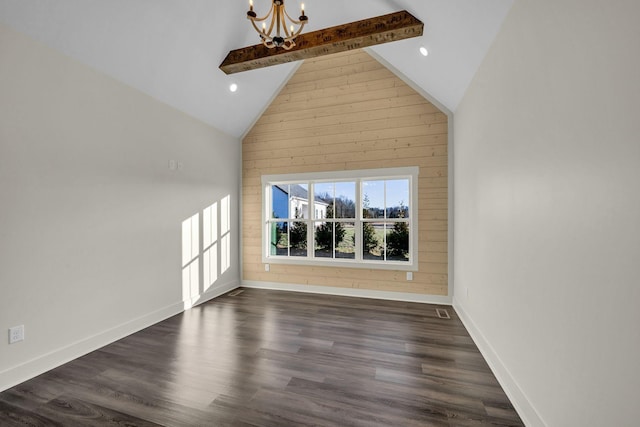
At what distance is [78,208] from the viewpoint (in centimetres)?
263

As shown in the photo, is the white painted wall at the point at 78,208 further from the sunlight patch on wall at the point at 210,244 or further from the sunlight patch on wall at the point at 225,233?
the sunlight patch on wall at the point at 225,233

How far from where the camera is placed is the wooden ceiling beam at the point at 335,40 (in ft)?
10.0

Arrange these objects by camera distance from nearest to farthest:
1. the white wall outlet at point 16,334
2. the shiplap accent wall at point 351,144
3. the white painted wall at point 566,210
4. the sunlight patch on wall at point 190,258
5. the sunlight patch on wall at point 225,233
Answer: the white painted wall at point 566,210
the white wall outlet at point 16,334
the sunlight patch on wall at point 190,258
the shiplap accent wall at point 351,144
the sunlight patch on wall at point 225,233

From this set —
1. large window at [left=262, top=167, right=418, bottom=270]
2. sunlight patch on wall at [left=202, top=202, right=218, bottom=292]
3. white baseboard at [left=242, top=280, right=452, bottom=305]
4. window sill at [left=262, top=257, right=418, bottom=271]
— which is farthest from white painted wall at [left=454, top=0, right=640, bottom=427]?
sunlight patch on wall at [left=202, top=202, right=218, bottom=292]

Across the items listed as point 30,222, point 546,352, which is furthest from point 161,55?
point 546,352

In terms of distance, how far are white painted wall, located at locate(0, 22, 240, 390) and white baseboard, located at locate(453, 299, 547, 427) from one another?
3566 millimetres

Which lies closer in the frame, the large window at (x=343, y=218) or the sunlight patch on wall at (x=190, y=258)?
the sunlight patch on wall at (x=190, y=258)

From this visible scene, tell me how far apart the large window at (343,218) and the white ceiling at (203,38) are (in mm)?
1440

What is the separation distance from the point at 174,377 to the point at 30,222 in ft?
5.59

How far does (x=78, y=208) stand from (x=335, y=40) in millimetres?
3259

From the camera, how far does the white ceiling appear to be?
2.33 metres

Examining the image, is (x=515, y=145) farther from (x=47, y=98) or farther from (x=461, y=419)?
(x=47, y=98)

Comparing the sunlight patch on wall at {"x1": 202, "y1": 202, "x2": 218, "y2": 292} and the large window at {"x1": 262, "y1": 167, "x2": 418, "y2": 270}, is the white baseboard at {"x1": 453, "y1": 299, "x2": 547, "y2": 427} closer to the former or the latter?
the large window at {"x1": 262, "y1": 167, "x2": 418, "y2": 270}

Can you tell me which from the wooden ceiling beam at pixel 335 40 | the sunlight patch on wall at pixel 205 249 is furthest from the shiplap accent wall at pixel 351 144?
the wooden ceiling beam at pixel 335 40
